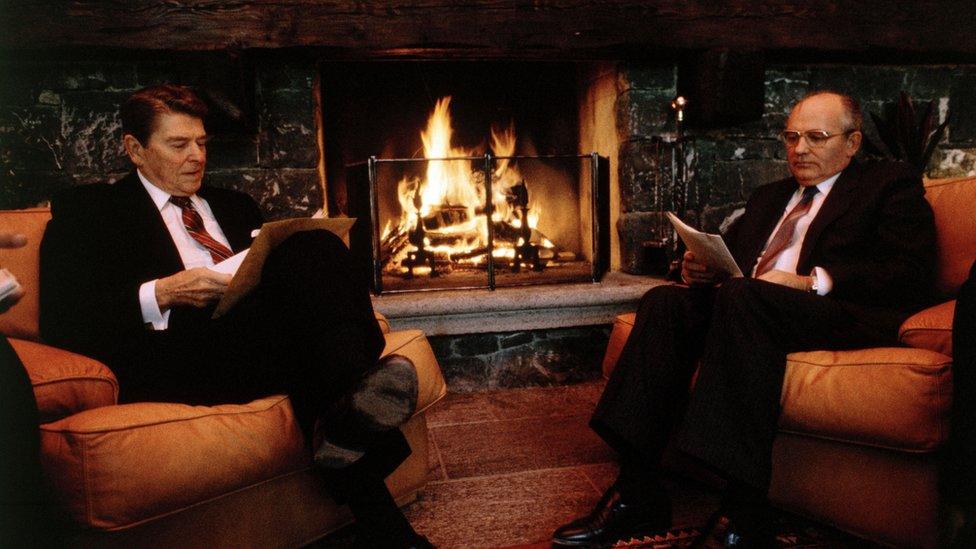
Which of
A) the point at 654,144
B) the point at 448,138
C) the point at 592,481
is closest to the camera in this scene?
the point at 592,481

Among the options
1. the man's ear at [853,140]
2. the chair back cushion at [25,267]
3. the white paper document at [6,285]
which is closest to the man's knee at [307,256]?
the white paper document at [6,285]

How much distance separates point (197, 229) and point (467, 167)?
161cm

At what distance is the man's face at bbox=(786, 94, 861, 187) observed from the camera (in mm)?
1952

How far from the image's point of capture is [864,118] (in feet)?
10.2

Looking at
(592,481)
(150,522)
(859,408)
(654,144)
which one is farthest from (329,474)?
(654,144)

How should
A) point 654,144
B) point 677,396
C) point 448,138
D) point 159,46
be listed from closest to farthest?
1. point 677,396
2. point 159,46
3. point 654,144
4. point 448,138

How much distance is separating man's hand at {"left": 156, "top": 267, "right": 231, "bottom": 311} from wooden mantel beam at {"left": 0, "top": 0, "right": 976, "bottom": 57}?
4.32 ft

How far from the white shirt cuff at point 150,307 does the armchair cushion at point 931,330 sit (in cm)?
178

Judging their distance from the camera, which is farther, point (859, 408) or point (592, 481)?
point (592, 481)

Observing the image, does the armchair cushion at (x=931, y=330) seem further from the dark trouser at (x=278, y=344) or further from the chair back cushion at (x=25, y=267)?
the chair back cushion at (x=25, y=267)

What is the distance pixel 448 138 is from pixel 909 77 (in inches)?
86.4

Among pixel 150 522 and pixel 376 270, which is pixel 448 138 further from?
pixel 150 522

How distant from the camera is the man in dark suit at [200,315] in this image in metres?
1.35

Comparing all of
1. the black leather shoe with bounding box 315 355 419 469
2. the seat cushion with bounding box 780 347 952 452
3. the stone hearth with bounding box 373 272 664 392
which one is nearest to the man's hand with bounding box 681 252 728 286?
the seat cushion with bounding box 780 347 952 452
